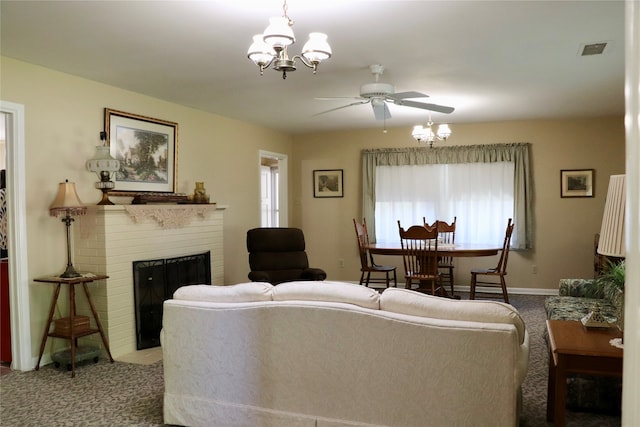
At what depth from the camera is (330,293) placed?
2.51 m

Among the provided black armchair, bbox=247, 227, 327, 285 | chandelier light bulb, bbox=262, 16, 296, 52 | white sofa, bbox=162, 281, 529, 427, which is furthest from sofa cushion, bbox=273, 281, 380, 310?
black armchair, bbox=247, 227, 327, 285

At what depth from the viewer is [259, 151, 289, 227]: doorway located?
7.71 metres

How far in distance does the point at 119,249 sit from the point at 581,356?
3506mm

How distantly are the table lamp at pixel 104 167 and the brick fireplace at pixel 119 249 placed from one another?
20cm

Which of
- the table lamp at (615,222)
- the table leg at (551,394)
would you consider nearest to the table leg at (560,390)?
the table leg at (551,394)

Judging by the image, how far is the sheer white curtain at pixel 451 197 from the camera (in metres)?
6.83

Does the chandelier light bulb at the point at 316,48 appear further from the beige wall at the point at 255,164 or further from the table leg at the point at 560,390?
the beige wall at the point at 255,164

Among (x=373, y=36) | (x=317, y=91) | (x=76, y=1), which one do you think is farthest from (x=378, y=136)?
(x=76, y=1)

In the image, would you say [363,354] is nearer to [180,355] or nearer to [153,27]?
[180,355]

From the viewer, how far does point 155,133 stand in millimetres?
4984

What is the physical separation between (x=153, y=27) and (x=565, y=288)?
391cm

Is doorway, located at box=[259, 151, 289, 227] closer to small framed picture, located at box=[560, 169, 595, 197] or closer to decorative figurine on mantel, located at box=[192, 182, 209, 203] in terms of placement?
decorative figurine on mantel, located at box=[192, 182, 209, 203]

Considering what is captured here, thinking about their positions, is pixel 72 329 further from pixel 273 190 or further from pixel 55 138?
pixel 273 190

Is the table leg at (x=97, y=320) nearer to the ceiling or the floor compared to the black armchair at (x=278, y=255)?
nearer to the floor
